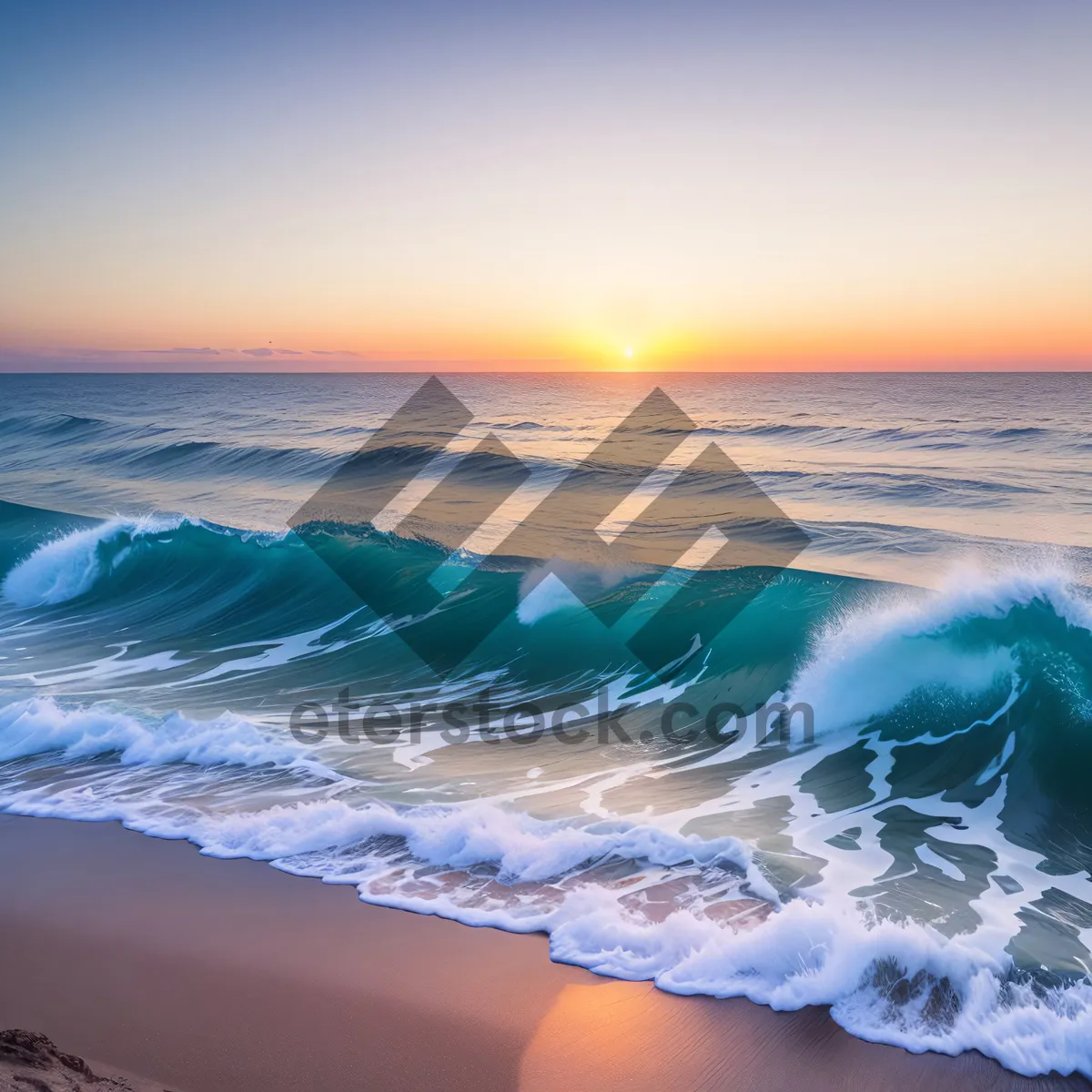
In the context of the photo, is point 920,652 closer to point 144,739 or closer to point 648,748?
point 648,748

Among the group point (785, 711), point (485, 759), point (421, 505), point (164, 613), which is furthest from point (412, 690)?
point (421, 505)

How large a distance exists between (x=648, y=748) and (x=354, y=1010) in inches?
150

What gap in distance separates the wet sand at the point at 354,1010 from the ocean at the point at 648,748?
163mm

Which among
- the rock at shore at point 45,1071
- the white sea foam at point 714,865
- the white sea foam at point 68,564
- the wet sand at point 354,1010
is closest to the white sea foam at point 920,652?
the white sea foam at point 714,865

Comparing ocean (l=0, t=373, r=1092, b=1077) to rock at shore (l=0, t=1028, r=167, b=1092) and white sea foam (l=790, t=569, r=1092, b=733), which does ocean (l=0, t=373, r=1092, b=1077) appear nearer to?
white sea foam (l=790, t=569, r=1092, b=733)

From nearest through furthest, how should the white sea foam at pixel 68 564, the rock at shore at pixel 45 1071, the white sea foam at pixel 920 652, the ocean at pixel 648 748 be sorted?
the rock at shore at pixel 45 1071, the ocean at pixel 648 748, the white sea foam at pixel 920 652, the white sea foam at pixel 68 564

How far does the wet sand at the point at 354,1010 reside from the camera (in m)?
3.40

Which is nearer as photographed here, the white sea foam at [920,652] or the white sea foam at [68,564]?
the white sea foam at [920,652]

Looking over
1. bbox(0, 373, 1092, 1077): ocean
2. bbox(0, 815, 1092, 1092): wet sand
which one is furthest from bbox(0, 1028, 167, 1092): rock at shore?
bbox(0, 373, 1092, 1077): ocean

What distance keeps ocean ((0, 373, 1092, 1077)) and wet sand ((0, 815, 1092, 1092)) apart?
0.54 ft

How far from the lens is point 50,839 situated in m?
5.43

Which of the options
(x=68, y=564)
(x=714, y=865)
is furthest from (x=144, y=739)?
(x=68, y=564)

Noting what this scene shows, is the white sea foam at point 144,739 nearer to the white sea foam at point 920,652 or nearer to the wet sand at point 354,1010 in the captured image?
the wet sand at point 354,1010

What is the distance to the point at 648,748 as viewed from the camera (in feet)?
23.5
